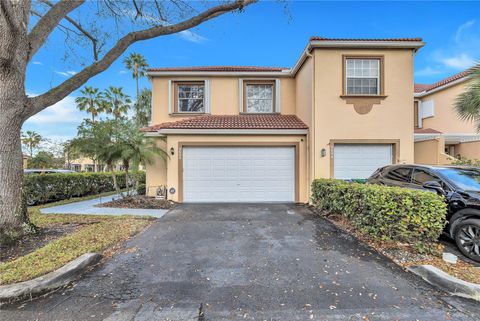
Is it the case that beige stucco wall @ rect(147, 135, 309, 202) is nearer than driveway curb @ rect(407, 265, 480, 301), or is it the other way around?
driveway curb @ rect(407, 265, 480, 301)

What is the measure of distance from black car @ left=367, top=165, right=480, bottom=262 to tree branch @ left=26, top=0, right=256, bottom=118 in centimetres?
697

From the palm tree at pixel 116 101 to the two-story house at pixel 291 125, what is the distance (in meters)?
18.4

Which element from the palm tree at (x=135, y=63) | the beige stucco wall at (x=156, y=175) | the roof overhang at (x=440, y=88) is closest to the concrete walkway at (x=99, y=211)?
the beige stucco wall at (x=156, y=175)

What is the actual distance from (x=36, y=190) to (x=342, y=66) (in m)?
14.1

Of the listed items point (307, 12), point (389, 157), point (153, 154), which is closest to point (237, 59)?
point (307, 12)

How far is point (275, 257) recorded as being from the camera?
434cm

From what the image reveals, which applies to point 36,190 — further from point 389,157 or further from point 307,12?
point 389,157

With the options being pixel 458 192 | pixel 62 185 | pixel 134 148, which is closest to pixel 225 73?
pixel 134 148

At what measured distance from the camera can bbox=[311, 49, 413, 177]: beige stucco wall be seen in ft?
Result: 29.3

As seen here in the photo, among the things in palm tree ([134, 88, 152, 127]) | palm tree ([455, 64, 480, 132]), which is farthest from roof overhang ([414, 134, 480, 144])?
palm tree ([134, 88, 152, 127])

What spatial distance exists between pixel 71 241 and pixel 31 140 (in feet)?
126

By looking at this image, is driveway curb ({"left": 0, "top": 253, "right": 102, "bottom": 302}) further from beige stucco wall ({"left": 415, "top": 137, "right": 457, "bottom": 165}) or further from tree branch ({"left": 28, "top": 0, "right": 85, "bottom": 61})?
beige stucco wall ({"left": 415, "top": 137, "right": 457, "bottom": 165})

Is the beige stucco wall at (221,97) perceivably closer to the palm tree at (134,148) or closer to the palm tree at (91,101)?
the palm tree at (134,148)

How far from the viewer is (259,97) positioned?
11875mm
